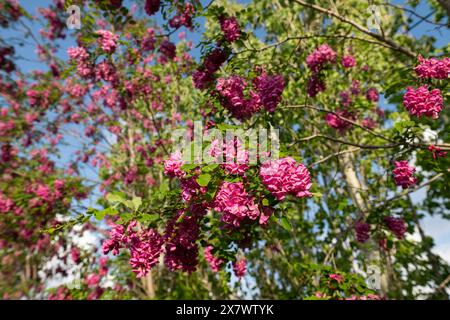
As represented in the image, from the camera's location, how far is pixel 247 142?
2443mm

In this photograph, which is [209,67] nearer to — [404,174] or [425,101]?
[425,101]

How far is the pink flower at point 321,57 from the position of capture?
4.26m

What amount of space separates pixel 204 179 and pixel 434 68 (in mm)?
2508

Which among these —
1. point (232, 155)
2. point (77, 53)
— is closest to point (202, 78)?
point (232, 155)

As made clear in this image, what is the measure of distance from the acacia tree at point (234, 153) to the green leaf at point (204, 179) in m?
0.03

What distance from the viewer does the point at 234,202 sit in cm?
218

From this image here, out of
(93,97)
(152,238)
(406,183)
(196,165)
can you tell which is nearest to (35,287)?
(93,97)

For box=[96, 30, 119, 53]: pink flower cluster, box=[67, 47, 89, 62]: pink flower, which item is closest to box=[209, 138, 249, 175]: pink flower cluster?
box=[96, 30, 119, 53]: pink flower cluster

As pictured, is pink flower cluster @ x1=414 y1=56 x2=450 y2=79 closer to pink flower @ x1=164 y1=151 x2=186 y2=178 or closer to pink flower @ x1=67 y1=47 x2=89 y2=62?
pink flower @ x1=164 y1=151 x2=186 y2=178

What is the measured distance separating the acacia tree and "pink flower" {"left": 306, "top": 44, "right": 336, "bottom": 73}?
0.03m

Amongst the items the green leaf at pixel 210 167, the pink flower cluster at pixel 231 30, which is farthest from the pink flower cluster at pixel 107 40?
the green leaf at pixel 210 167

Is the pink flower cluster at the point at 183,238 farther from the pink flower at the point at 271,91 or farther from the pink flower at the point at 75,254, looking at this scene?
the pink flower at the point at 75,254

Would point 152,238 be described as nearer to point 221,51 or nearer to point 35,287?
point 221,51

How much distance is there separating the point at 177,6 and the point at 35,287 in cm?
1038
